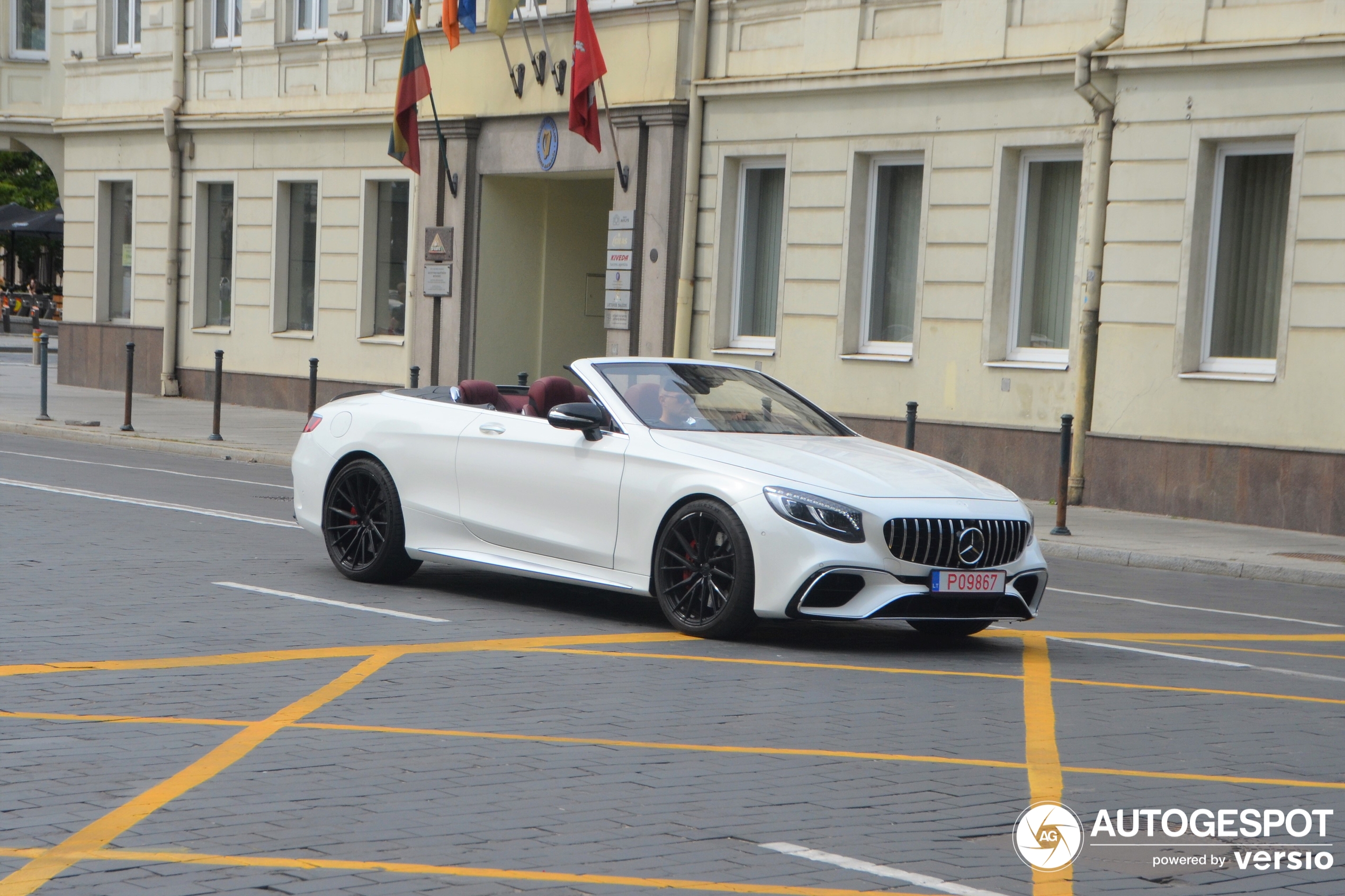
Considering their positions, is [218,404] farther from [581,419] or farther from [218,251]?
[581,419]

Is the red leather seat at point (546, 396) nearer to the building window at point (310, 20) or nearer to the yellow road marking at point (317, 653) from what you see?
the yellow road marking at point (317, 653)

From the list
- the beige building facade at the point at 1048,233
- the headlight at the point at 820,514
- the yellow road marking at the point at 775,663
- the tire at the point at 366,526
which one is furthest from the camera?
the beige building facade at the point at 1048,233

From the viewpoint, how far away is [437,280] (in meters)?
25.2

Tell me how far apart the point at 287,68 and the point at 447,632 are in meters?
20.6

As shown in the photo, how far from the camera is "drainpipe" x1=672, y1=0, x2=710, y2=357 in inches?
848

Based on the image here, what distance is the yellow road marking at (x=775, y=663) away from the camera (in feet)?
26.8

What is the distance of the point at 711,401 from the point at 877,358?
10.4 metres

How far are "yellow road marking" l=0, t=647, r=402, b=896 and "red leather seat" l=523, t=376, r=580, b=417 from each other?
254 centimetres

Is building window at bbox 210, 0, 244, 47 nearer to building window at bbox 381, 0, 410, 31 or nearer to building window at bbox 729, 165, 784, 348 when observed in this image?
building window at bbox 381, 0, 410, 31

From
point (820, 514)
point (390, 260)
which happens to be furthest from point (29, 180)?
point (820, 514)

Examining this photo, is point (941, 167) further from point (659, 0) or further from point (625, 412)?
point (625, 412)

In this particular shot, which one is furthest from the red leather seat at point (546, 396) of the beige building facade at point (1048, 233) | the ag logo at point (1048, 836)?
the beige building facade at point (1048, 233)

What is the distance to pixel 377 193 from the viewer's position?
2647 cm

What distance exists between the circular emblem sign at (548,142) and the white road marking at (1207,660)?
1524 cm
